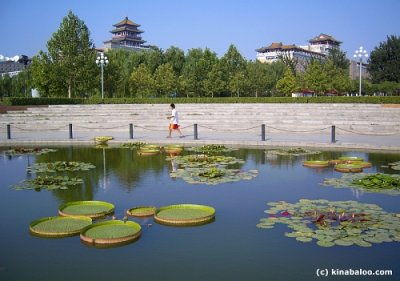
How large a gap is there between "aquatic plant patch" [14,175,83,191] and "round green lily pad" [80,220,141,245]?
334 cm

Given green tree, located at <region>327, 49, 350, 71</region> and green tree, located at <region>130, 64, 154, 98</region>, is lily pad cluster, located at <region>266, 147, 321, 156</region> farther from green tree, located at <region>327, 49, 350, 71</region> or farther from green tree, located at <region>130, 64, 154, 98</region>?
green tree, located at <region>327, 49, 350, 71</region>

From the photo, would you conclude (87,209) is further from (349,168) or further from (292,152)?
(292,152)

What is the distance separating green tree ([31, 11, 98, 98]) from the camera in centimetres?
3644

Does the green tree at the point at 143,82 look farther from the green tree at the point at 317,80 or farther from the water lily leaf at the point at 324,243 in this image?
the water lily leaf at the point at 324,243

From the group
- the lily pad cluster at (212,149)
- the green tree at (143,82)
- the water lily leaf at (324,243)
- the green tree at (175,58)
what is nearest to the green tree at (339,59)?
the green tree at (175,58)

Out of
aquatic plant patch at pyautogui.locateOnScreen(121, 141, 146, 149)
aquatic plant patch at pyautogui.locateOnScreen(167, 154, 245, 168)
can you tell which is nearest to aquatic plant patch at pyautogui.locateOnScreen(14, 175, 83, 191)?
aquatic plant patch at pyautogui.locateOnScreen(167, 154, 245, 168)

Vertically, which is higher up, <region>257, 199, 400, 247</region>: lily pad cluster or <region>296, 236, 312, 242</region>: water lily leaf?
<region>257, 199, 400, 247</region>: lily pad cluster

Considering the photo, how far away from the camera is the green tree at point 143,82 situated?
45156 mm

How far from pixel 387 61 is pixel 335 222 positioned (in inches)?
2311

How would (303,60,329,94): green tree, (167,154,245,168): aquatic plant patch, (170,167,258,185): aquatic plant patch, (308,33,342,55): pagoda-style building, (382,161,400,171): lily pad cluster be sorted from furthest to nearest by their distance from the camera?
(308,33,342,55): pagoda-style building < (303,60,329,94): green tree < (167,154,245,168): aquatic plant patch < (382,161,400,171): lily pad cluster < (170,167,258,185): aquatic plant patch

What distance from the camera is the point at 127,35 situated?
96.4 metres

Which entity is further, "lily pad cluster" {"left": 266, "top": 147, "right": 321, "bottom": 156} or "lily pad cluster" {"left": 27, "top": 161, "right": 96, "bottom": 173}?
"lily pad cluster" {"left": 266, "top": 147, "right": 321, "bottom": 156}

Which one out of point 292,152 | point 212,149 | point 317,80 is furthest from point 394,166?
point 317,80

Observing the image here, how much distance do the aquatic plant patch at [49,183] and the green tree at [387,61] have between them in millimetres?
56878
